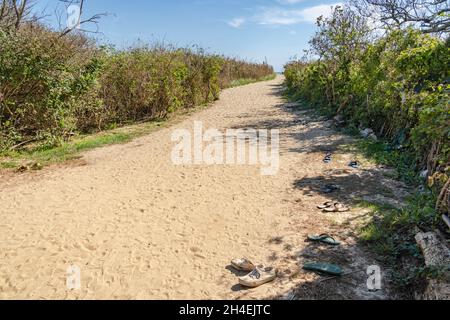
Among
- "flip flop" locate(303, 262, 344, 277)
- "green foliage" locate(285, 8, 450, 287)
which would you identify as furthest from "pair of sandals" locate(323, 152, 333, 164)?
"flip flop" locate(303, 262, 344, 277)

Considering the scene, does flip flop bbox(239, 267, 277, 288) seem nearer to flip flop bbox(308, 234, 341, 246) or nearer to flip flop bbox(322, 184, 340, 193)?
flip flop bbox(308, 234, 341, 246)

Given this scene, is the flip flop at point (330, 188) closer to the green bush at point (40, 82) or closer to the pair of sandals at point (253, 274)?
the pair of sandals at point (253, 274)

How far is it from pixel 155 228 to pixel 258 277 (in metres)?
1.53

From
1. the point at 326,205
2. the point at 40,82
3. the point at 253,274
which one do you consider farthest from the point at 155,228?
the point at 40,82

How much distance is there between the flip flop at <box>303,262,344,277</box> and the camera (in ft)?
9.72

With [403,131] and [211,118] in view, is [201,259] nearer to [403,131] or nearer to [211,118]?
[403,131]

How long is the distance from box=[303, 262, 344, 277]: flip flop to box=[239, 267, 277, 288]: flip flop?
341 mm

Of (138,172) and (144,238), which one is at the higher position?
(138,172)

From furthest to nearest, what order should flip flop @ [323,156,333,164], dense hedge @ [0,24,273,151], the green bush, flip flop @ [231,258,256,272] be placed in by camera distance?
dense hedge @ [0,24,273,151], the green bush, flip flop @ [323,156,333,164], flip flop @ [231,258,256,272]

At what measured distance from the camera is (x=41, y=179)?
564cm

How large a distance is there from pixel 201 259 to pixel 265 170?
2.86 m

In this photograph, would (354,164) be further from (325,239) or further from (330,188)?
(325,239)

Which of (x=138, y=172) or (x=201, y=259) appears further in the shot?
(x=138, y=172)
